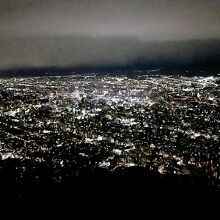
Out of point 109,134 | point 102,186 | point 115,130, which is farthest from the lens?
point 115,130

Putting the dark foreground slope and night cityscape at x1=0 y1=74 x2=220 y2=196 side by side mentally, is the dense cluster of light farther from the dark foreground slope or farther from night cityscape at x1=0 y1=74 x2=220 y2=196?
the dark foreground slope

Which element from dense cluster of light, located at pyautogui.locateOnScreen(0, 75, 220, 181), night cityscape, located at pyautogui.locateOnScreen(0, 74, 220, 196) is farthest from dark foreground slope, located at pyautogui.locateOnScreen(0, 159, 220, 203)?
dense cluster of light, located at pyautogui.locateOnScreen(0, 75, 220, 181)

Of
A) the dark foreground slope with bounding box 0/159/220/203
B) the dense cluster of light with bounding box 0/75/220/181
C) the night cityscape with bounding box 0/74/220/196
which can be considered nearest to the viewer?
the dark foreground slope with bounding box 0/159/220/203

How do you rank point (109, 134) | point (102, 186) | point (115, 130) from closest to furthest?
point (102, 186) < point (109, 134) < point (115, 130)

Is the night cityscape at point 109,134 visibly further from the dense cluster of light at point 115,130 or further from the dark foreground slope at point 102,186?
the dark foreground slope at point 102,186

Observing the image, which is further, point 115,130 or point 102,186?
point 115,130

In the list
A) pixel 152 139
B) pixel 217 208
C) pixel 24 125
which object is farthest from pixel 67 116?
pixel 217 208

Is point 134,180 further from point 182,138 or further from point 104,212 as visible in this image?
point 182,138

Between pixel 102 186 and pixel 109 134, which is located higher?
pixel 109 134

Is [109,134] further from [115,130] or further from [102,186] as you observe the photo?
[102,186]

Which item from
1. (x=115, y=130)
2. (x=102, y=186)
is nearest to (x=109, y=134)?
(x=115, y=130)

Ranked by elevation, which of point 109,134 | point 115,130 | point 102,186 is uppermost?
point 115,130
